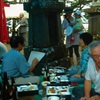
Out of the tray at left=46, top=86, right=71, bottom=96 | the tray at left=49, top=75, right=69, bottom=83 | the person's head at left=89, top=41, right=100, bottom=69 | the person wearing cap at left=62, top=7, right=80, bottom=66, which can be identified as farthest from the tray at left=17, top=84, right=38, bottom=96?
the person wearing cap at left=62, top=7, right=80, bottom=66

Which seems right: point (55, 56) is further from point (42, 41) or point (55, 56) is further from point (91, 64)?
point (91, 64)

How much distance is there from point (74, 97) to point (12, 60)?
1271mm

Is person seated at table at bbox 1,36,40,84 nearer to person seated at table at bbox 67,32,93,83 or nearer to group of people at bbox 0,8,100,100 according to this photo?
group of people at bbox 0,8,100,100

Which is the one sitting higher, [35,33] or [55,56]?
[35,33]

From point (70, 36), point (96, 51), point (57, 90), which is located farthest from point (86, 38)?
point (70, 36)

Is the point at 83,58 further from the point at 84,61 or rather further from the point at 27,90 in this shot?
the point at 27,90

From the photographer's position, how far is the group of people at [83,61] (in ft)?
12.2

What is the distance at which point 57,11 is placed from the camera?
275 inches

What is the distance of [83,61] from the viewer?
5.18m

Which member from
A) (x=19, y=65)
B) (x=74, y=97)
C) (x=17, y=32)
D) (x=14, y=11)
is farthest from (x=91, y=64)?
(x=14, y=11)

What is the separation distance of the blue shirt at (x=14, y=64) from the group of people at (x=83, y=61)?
82 centimetres

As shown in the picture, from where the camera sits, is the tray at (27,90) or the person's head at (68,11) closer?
the tray at (27,90)

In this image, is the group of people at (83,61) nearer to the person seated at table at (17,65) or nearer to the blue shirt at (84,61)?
the blue shirt at (84,61)

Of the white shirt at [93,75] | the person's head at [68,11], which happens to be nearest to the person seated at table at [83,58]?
the white shirt at [93,75]
